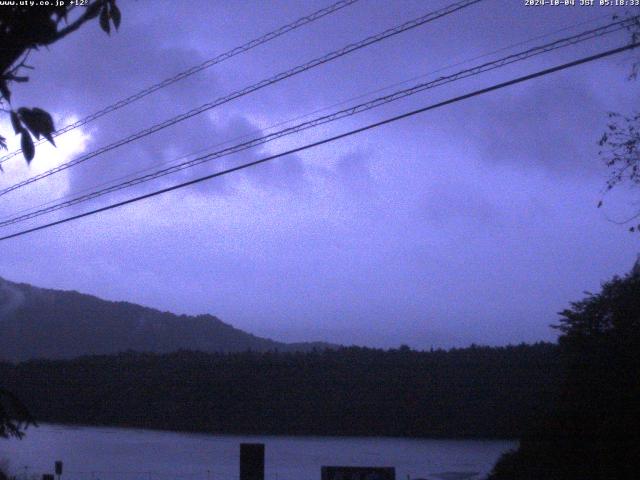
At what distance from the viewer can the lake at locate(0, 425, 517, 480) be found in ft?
91.9

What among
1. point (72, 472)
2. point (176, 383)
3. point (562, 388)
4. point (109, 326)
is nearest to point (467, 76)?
point (562, 388)

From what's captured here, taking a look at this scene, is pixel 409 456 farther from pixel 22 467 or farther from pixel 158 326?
pixel 158 326

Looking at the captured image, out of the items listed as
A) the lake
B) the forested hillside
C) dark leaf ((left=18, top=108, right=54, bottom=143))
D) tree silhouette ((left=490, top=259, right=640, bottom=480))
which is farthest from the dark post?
the forested hillside

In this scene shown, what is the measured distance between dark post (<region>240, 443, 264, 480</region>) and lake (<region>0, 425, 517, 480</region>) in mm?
12964

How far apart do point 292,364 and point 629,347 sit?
50.1m

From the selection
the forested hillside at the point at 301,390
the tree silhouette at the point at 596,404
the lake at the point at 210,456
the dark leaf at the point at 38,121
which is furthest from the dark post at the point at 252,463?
the forested hillside at the point at 301,390

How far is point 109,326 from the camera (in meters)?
90.5

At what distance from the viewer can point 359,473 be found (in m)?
8.44

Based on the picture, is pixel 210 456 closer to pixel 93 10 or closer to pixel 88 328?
pixel 93 10

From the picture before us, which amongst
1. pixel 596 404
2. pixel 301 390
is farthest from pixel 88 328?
pixel 596 404

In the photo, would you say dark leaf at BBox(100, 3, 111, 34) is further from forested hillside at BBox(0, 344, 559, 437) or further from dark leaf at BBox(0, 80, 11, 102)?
forested hillside at BBox(0, 344, 559, 437)

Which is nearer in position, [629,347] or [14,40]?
[14,40]

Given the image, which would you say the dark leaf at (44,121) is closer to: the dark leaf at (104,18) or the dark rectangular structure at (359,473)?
the dark leaf at (104,18)

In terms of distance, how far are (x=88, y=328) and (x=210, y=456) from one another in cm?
5822
